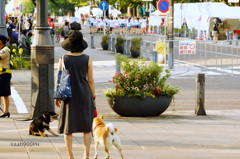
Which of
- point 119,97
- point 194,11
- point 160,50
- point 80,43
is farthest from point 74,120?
point 194,11

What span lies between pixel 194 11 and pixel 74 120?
48.5 metres

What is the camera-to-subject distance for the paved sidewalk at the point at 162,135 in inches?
387

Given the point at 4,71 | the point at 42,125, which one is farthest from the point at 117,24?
the point at 42,125

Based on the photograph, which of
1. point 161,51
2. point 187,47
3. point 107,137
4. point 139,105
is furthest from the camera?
point 161,51

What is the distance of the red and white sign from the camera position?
26131 millimetres

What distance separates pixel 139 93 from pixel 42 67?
220 cm

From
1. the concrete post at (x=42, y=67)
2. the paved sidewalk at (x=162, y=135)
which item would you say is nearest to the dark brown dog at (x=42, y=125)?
the paved sidewalk at (x=162, y=135)

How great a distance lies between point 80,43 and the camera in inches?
351

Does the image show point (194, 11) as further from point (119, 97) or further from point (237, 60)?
point (119, 97)

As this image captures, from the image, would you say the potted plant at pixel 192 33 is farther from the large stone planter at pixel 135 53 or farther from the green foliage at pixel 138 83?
the green foliage at pixel 138 83

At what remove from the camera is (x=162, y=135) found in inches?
461

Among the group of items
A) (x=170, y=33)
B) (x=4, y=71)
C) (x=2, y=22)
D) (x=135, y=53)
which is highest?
(x=2, y=22)

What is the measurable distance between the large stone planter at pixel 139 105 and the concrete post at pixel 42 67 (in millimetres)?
1631

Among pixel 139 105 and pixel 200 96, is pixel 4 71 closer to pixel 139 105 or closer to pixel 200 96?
pixel 139 105
